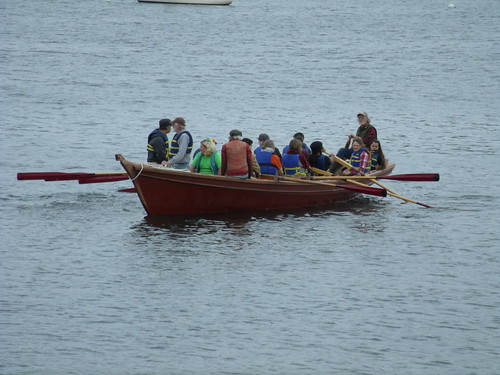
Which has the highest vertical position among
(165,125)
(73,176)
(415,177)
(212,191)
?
(165,125)

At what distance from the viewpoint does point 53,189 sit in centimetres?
2717

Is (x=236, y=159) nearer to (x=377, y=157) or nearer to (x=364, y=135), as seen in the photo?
(x=364, y=135)

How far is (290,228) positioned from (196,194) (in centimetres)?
219

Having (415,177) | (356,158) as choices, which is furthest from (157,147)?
(415,177)

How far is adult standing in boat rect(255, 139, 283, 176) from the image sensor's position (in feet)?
75.7

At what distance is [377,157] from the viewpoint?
25.4 m

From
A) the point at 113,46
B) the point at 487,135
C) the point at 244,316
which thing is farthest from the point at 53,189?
the point at 113,46

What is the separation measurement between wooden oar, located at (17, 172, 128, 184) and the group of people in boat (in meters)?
1.01

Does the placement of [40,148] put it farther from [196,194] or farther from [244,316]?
[244,316]

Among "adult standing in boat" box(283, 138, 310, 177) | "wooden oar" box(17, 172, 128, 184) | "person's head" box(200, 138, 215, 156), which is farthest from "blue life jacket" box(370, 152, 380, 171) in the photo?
"wooden oar" box(17, 172, 128, 184)

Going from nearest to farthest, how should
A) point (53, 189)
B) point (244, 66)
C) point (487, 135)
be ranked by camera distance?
point (53, 189), point (487, 135), point (244, 66)

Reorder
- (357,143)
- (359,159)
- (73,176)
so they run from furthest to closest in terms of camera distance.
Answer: (359,159) < (357,143) < (73,176)

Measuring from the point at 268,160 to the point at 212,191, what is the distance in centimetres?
159

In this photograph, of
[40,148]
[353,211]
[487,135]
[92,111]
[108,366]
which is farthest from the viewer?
[92,111]
